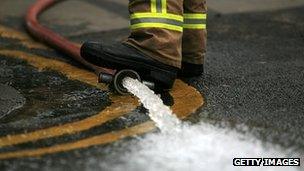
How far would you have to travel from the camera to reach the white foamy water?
2.05 meters

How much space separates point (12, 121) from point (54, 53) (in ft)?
4.50

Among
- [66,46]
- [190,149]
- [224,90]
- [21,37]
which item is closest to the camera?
[190,149]

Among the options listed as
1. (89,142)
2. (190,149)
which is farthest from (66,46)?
(190,149)

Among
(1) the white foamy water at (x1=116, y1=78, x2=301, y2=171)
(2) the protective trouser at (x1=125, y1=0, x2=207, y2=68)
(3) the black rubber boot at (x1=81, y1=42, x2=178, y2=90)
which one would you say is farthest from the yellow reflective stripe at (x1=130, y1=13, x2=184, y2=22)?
(1) the white foamy water at (x1=116, y1=78, x2=301, y2=171)

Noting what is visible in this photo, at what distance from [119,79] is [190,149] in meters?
0.80

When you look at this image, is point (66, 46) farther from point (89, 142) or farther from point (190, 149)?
point (190, 149)

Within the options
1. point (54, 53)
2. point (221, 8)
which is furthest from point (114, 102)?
point (221, 8)

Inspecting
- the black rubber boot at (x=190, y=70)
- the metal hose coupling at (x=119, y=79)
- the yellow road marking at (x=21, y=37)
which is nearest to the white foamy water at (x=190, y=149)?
the metal hose coupling at (x=119, y=79)

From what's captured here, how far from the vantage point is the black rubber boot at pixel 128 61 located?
282 cm

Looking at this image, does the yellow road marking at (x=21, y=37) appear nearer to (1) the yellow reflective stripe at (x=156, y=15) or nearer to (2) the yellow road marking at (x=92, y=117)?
(2) the yellow road marking at (x=92, y=117)

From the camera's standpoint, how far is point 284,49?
3922mm

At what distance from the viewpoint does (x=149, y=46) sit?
2.84m

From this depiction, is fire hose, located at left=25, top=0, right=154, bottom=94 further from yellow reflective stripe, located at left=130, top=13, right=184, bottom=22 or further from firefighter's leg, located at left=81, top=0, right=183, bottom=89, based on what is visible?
yellow reflective stripe, located at left=130, top=13, right=184, bottom=22

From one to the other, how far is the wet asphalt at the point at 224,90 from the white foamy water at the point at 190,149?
90 mm
